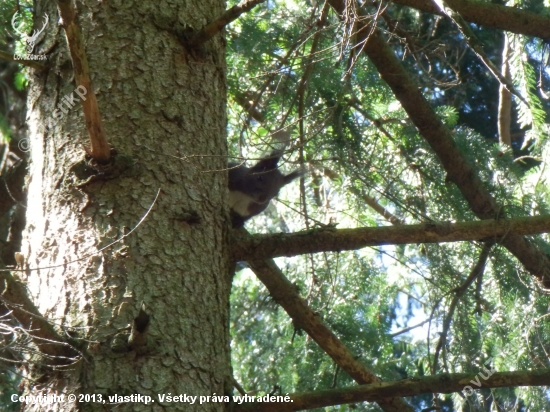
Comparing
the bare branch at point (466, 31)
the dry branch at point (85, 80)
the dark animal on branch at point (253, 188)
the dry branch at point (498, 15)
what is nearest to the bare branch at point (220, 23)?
the dry branch at point (85, 80)

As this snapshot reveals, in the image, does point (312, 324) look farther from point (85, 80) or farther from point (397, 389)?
point (85, 80)

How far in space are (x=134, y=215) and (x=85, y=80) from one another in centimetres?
28

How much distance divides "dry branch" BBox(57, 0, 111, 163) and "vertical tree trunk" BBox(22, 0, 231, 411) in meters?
0.05

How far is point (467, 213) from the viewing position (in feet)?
7.14

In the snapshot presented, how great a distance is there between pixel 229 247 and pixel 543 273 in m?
1.07

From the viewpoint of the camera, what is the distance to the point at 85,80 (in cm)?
123

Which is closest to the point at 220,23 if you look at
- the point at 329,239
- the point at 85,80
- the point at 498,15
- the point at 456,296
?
the point at 85,80

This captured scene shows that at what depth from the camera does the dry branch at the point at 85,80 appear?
3.72 ft

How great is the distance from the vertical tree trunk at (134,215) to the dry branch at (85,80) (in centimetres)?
5

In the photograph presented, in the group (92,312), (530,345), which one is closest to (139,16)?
(92,312)

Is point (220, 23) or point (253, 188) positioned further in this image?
point (253, 188)

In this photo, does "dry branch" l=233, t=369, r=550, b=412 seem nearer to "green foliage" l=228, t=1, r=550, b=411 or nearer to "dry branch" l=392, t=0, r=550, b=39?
"green foliage" l=228, t=1, r=550, b=411

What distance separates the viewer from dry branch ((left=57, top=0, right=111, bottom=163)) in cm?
113

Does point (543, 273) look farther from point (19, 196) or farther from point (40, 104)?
point (19, 196)
